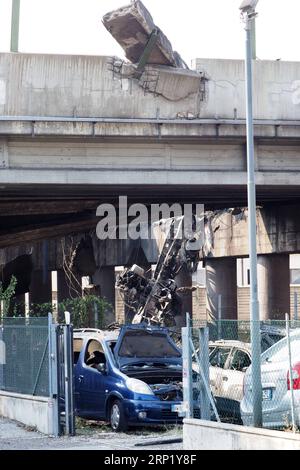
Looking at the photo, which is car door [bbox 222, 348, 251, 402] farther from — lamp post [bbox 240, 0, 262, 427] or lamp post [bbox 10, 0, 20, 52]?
lamp post [bbox 10, 0, 20, 52]

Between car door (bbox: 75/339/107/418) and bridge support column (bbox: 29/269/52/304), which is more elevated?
bridge support column (bbox: 29/269/52/304)

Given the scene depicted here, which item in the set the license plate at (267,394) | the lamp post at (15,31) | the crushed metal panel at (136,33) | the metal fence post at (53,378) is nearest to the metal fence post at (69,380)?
the metal fence post at (53,378)

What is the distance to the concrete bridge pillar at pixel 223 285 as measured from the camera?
158ft

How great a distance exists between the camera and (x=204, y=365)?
611 inches

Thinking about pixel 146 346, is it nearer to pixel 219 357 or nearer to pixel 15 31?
pixel 219 357

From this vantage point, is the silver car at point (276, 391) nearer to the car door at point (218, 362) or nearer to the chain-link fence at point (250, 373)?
the chain-link fence at point (250, 373)

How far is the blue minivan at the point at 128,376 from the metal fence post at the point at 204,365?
301 cm

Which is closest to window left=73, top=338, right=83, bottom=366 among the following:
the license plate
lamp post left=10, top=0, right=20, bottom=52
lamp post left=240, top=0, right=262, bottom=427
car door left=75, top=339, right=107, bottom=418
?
car door left=75, top=339, right=107, bottom=418

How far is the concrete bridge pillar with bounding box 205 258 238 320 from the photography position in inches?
1899

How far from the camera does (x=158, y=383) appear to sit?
62.4 feet

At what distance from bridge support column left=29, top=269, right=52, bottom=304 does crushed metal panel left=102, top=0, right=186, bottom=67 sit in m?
35.3

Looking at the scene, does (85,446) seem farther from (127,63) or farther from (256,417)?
(127,63)

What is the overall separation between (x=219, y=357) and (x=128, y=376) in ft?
6.98
